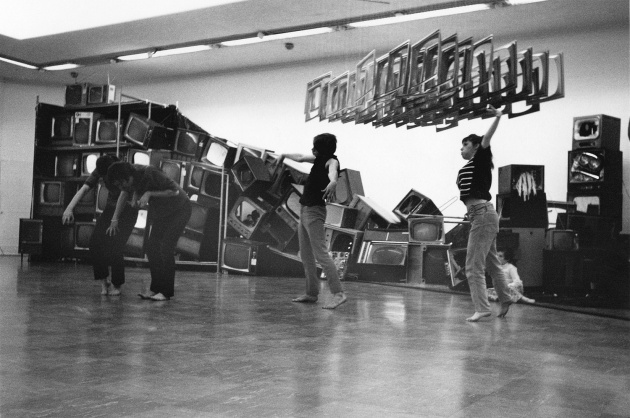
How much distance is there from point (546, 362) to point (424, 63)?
362cm

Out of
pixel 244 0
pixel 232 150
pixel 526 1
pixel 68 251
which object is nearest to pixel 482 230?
pixel 526 1

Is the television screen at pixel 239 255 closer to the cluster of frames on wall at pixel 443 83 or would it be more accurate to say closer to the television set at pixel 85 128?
the television set at pixel 85 128

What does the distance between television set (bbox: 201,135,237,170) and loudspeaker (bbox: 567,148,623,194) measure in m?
5.05

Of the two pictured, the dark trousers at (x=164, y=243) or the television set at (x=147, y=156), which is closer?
the dark trousers at (x=164, y=243)

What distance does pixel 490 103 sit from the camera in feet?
22.4

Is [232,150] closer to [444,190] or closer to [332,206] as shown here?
[332,206]

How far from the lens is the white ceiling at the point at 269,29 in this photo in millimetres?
9641

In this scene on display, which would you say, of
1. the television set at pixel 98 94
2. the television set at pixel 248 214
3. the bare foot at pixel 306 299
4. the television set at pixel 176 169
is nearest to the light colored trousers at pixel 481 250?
the bare foot at pixel 306 299

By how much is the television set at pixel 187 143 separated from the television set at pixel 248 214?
1372 mm

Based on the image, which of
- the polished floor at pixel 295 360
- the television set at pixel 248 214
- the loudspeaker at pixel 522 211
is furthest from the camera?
the television set at pixel 248 214

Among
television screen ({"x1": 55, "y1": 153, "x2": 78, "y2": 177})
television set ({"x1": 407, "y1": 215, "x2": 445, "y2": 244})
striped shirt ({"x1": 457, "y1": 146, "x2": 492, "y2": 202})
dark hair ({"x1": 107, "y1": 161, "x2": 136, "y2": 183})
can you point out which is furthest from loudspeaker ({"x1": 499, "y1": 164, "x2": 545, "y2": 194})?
television screen ({"x1": 55, "y1": 153, "x2": 78, "y2": 177})

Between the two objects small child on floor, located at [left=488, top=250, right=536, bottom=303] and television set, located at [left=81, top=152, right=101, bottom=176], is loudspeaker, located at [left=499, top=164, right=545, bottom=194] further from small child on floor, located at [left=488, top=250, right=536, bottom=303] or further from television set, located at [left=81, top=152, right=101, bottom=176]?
television set, located at [left=81, top=152, right=101, bottom=176]

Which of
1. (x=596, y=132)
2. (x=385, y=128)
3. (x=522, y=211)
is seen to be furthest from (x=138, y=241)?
(x=596, y=132)

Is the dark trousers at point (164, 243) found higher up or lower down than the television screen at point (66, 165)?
lower down
